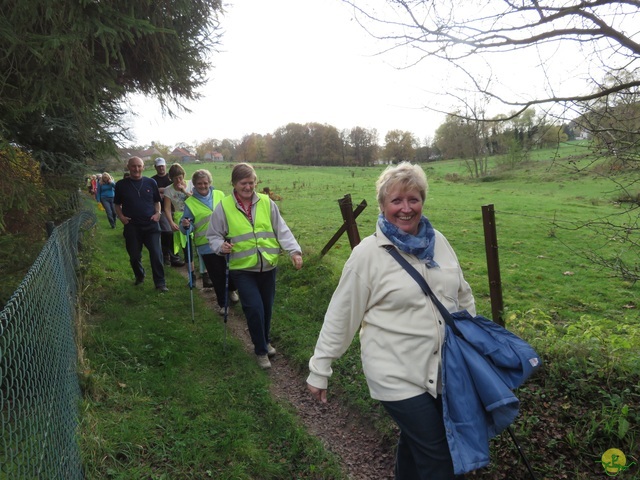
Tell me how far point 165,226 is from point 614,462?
786 cm

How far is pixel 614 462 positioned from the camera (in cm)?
268

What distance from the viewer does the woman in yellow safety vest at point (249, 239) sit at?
4.40 metres

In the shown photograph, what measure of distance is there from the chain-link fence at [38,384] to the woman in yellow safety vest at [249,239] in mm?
1625

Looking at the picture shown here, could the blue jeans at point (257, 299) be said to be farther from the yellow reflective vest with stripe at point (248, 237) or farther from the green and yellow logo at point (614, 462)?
the green and yellow logo at point (614, 462)

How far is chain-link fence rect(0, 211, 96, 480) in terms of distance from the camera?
1.80 metres

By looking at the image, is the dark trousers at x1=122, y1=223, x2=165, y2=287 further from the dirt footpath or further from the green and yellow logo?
the green and yellow logo

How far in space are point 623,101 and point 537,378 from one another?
2433 millimetres

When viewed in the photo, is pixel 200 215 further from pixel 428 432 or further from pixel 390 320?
pixel 428 432

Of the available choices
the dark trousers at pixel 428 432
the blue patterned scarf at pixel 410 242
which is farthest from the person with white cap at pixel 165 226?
the dark trousers at pixel 428 432

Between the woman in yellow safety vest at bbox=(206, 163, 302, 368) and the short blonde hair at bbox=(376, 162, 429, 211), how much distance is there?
2.09 metres

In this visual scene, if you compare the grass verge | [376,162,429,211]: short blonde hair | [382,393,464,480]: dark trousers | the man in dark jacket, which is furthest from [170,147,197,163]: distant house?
[382,393,464,480]: dark trousers

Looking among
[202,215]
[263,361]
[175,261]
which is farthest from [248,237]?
[175,261]

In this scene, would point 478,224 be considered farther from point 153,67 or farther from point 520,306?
point 153,67

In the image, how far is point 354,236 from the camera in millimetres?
5977
